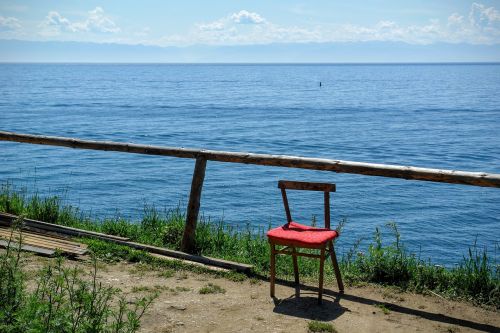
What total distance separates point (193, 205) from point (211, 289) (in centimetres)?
152

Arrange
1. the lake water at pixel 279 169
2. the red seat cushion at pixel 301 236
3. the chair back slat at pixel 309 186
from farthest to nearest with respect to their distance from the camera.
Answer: the lake water at pixel 279 169
the chair back slat at pixel 309 186
the red seat cushion at pixel 301 236

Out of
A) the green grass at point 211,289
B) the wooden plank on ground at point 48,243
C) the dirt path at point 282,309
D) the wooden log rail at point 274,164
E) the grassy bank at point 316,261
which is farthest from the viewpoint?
the wooden plank on ground at point 48,243

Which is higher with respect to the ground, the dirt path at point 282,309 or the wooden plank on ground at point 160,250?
the wooden plank on ground at point 160,250

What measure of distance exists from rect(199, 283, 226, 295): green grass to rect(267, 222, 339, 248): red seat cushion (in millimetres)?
986

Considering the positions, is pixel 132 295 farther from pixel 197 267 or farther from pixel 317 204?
pixel 317 204

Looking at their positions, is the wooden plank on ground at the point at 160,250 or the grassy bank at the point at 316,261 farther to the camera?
the wooden plank on ground at the point at 160,250

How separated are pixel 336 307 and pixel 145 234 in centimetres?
371

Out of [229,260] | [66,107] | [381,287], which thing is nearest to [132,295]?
[229,260]

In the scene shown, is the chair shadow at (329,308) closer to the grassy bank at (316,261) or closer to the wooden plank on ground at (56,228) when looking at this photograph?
the grassy bank at (316,261)

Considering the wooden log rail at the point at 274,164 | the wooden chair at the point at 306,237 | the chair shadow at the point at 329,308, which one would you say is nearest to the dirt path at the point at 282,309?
the chair shadow at the point at 329,308

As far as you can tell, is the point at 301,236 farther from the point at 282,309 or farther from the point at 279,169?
the point at 279,169

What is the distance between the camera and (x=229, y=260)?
821 cm

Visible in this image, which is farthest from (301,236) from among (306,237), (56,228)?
(56,228)

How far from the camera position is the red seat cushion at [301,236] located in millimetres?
6320
